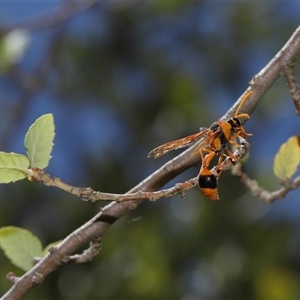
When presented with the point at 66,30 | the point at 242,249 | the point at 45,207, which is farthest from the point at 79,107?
the point at 242,249

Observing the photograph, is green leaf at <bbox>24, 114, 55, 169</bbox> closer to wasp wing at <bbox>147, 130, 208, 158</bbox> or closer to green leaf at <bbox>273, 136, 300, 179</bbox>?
wasp wing at <bbox>147, 130, 208, 158</bbox>

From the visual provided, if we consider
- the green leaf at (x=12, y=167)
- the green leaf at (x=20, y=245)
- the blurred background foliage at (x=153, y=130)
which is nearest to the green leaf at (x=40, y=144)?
the green leaf at (x=12, y=167)

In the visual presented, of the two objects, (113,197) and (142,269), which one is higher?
(142,269)

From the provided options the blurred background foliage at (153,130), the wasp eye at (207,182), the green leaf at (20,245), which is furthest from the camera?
the blurred background foliage at (153,130)

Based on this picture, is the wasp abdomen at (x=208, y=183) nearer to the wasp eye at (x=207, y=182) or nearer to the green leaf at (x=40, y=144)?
the wasp eye at (x=207, y=182)

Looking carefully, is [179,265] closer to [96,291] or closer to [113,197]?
[96,291]

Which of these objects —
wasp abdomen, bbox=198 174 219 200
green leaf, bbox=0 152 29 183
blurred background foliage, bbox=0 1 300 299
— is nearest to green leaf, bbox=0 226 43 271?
green leaf, bbox=0 152 29 183

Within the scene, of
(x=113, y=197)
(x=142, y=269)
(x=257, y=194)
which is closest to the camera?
(x=113, y=197)
